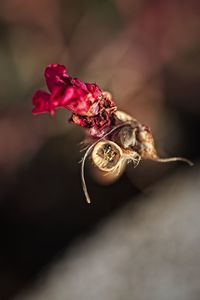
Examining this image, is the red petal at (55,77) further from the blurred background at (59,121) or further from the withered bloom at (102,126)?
the blurred background at (59,121)

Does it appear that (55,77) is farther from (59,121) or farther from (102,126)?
(59,121)

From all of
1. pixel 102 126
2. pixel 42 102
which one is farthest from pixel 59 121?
pixel 42 102

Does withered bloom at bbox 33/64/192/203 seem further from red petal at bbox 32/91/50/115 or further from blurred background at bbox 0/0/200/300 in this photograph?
blurred background at bbox 0/0/200/300

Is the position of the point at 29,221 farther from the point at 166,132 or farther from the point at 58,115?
the point at 166,132

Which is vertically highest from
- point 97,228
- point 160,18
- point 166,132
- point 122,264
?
point 160,18

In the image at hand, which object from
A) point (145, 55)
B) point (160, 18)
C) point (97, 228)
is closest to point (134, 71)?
point (145, 55)

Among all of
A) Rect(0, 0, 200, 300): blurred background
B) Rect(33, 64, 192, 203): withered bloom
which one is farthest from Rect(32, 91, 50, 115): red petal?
Rect(0, 0, 200, 300): blurred background
